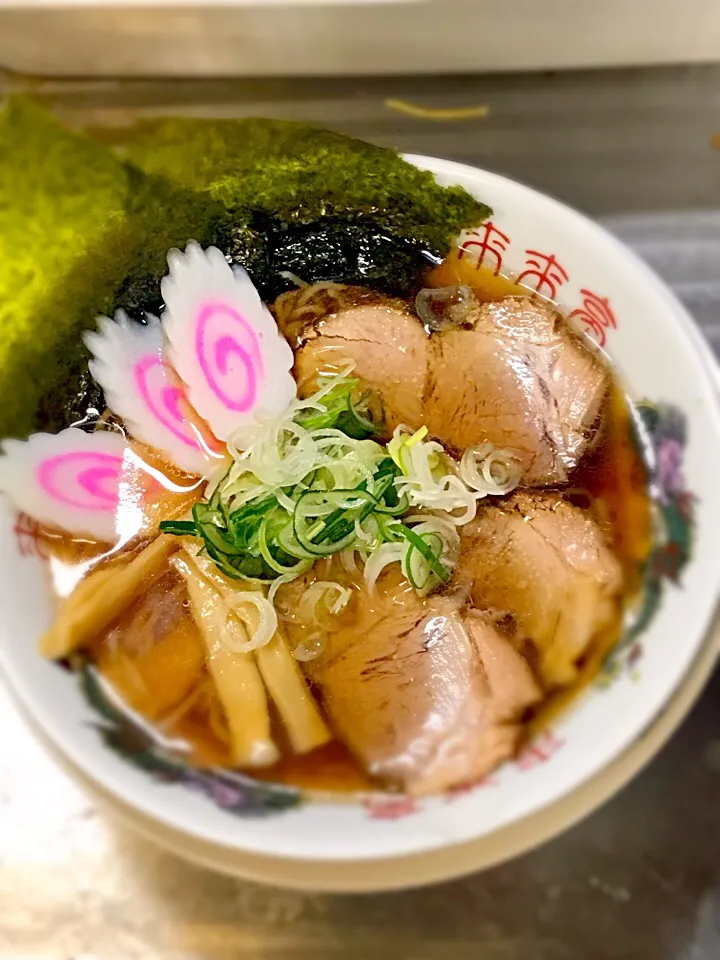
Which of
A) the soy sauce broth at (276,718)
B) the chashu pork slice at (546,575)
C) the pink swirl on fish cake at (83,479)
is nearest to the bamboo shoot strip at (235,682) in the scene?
the soy sauce broth at (276,718)

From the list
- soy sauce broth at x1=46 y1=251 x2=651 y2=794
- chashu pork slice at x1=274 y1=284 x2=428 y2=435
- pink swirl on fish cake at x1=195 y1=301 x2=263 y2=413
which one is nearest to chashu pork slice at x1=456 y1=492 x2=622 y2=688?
soy sauce broth at x1=46 y1=251 x2=651 y2=794

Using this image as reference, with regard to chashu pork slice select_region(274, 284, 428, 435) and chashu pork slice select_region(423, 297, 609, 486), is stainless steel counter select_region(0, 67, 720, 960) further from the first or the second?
chashu pork slice select_region(274, 284, 428, 435)

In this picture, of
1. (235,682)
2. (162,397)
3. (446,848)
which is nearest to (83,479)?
(162,397)

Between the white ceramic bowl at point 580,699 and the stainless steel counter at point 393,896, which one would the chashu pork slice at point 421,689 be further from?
the stainless steel counter at point 393,896

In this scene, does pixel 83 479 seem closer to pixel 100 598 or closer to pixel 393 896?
pixel 100 598

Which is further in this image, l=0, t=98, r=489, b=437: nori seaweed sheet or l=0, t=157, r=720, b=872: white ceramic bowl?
l=0, t=98, r=489, b=437: nori seaweed sheet

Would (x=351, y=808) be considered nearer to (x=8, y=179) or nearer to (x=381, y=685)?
(x=381, y=685)

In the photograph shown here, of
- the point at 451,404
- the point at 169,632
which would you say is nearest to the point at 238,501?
the point at 169,632
